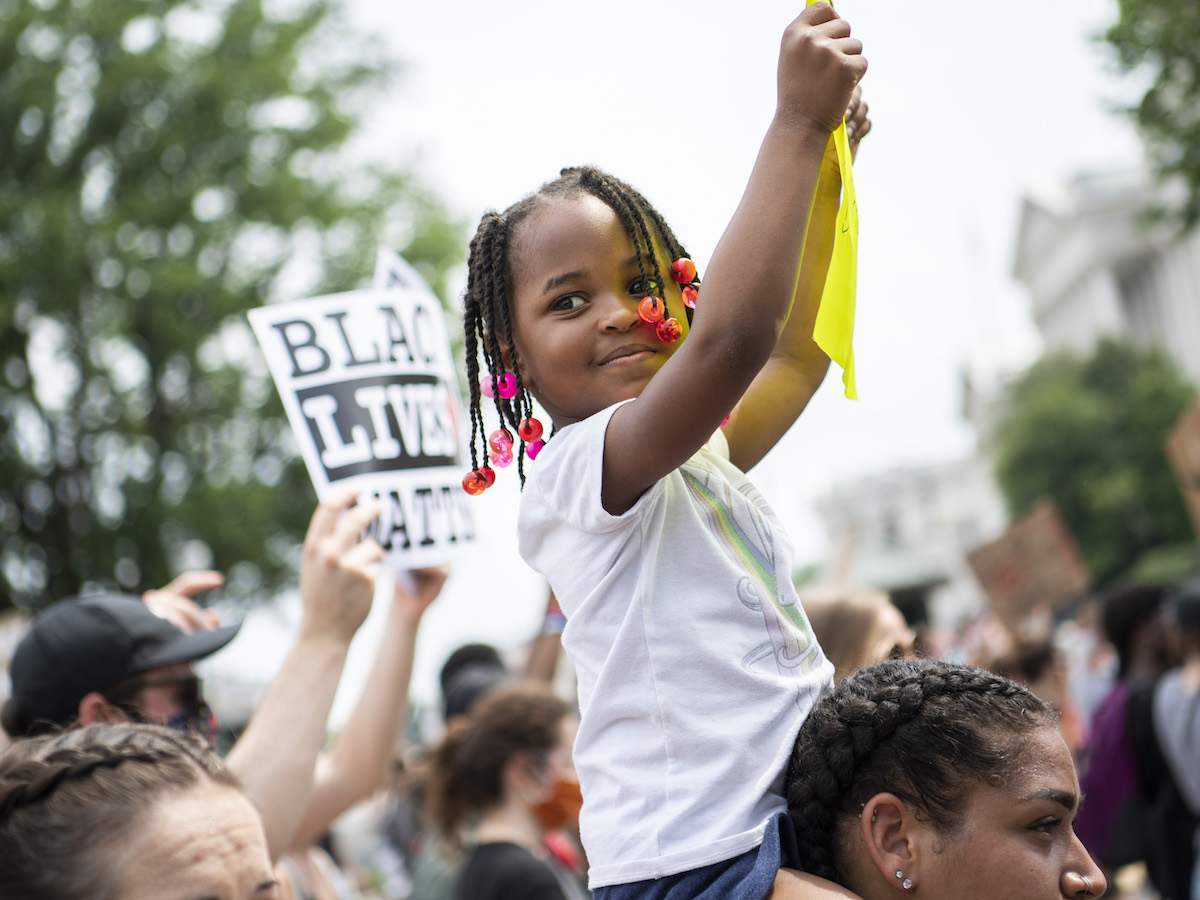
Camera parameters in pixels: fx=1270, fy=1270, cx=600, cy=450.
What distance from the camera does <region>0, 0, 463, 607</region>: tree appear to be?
50.9 ft

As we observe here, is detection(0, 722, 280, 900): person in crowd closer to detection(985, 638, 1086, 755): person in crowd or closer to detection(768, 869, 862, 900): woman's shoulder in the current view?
detection(768, 869, 862, 900): woman's shoulder

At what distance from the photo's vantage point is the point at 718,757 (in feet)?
5.21

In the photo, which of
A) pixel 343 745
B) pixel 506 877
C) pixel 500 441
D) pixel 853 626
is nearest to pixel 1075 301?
pixel 853 626

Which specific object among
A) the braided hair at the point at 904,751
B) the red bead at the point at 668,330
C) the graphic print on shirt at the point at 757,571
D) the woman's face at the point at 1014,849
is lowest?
the woman's face at the point at 1014,849

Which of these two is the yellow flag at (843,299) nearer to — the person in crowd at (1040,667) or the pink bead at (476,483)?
the pink bead at (476,483)

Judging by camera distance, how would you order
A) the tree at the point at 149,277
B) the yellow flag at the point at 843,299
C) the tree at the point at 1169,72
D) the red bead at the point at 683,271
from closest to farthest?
1. the yellow flag at the point at 843,299
2. the red bead at the point at 683,271
3. the tree at the point at 1169,72
4. the tree at the point at 149,277

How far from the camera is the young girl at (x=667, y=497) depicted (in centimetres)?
152

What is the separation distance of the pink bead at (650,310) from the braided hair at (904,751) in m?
0.56

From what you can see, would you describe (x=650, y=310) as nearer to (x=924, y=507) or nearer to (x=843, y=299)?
(x=843, y=299)

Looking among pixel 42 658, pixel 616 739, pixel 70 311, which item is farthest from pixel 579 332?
pixel 70 311

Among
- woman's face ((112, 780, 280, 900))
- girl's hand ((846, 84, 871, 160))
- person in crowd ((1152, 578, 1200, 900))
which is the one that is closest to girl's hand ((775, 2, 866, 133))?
girl's hand ((846, 84, 871, 160))

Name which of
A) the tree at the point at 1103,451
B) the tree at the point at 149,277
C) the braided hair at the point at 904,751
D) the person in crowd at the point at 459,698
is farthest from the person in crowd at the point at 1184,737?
the tree at the point at 1103,451

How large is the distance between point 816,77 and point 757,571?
643mm

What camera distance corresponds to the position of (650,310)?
1.68 metres
